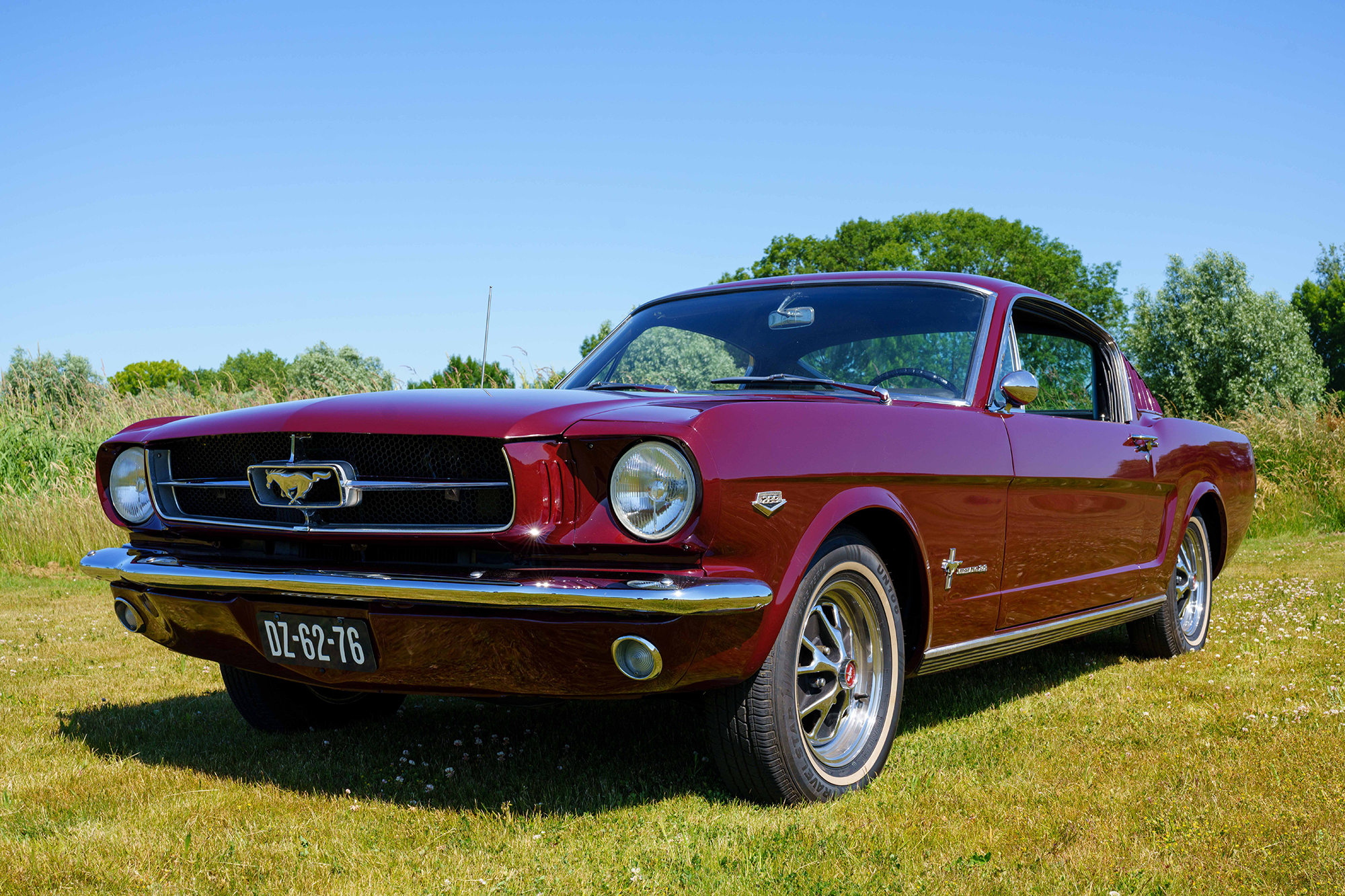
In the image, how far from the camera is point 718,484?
100 inches

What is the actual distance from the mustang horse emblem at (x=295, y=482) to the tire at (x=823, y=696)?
1.18 metres

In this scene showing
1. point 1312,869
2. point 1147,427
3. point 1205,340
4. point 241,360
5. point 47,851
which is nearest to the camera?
point 1312,869

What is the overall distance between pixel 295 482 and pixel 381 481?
28 cm

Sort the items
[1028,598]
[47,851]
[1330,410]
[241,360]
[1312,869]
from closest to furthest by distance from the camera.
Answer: [1312,869] → [47,851] → [1028,598] → [1330,410] → [241,360]

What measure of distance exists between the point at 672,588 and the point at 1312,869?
155 centimetres

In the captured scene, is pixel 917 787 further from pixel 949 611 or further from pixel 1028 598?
pixel 1028 598

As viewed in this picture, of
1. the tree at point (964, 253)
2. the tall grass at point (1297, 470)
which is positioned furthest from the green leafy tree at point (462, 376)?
the tree at point (964, 253)

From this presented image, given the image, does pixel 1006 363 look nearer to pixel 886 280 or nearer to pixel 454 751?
pixel 886 280

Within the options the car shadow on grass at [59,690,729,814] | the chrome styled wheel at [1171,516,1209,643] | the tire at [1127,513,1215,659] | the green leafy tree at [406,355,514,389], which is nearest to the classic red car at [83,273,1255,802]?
the car shadow on grass at [59,690,729,814]

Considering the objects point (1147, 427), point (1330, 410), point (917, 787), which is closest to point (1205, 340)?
point (1330, 410)

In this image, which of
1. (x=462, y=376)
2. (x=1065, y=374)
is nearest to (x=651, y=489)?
(x=1065, y=374)

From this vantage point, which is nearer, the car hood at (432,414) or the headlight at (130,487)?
the car hood at (432,414)

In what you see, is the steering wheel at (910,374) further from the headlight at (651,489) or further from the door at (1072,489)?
the headlight at (651,489)

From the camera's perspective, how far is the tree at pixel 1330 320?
57781 mm
